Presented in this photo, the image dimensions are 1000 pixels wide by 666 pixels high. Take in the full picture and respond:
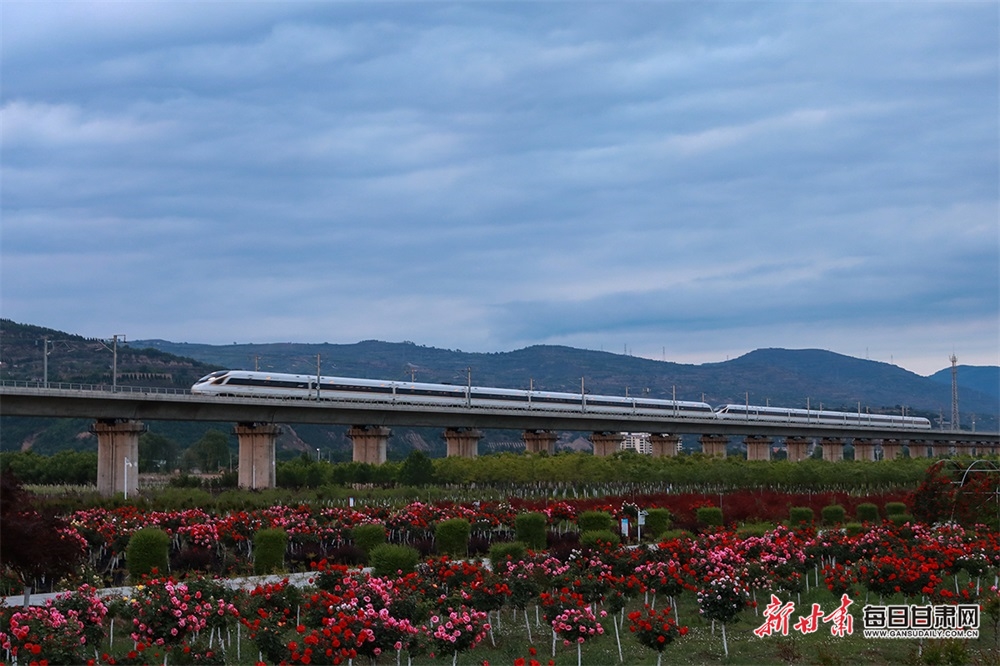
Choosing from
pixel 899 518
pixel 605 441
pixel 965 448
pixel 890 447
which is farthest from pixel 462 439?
pixel 965 448

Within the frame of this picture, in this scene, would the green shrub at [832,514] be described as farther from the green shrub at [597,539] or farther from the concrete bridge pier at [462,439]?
the concrete bridge pier at [462,439]

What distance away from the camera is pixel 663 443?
389 feet

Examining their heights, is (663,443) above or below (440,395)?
below

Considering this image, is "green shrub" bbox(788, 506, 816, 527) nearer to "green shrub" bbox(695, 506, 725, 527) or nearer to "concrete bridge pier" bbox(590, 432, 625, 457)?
"green shrub" bbox(695, 506, 725, 527)

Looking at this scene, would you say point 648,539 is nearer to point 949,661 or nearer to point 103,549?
point 103,549

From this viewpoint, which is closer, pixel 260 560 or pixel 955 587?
pixel 955 587

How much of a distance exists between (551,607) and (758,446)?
117875mm

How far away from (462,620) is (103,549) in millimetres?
18976

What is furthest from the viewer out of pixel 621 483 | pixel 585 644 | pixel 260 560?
pixel 621 483

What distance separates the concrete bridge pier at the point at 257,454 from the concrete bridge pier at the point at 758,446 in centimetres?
6956

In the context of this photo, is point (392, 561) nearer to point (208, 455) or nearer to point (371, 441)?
point (371, 441)

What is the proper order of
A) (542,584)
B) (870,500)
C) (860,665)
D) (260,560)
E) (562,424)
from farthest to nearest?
1. (562,424)
2. (870,500)
3. (260,560)
4. (542,584)
5. (860,665)

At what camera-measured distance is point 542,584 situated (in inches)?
875

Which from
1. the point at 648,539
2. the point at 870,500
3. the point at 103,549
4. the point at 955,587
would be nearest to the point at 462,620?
the point at 955,587
